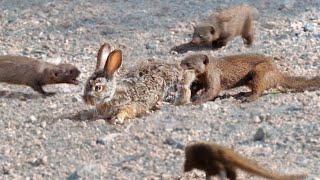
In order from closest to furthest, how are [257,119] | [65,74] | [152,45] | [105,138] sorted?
[105,138]
[257,119]
[65,74]
[152,45]

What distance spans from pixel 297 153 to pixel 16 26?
481cm

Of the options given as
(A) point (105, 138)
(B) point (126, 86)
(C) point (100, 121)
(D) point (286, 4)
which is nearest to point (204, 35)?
(D) point (286, 4)

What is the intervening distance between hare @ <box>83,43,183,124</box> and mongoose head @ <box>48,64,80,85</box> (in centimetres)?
72

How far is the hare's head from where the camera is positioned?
6859mm

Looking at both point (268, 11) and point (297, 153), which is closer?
point (297, 153)

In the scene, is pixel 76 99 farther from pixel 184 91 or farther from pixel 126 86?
pixel 184 91

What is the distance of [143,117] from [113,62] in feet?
1.50

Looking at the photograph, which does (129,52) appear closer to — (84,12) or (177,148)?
(84,12)

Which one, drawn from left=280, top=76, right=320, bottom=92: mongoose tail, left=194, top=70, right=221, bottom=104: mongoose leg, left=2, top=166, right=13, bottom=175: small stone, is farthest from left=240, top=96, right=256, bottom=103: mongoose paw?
left=2, top=166, right=13, bottom=175: small stone

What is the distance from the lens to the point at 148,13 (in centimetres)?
1003

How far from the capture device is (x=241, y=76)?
24.9 ft

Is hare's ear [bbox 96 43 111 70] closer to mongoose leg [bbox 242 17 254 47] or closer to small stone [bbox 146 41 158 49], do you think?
small stone [bbox 146 41 158 49]

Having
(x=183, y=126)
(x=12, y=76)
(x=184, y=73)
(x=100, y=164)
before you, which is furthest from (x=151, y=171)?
(x=12, y=76)

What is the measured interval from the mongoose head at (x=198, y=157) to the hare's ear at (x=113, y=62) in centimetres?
175
